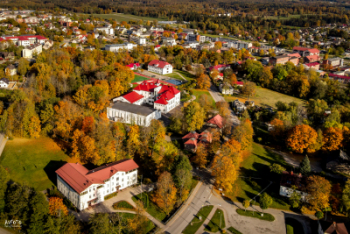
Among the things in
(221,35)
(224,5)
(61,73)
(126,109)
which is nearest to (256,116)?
(126,109)

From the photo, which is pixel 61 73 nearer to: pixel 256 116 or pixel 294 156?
pixel 256 116

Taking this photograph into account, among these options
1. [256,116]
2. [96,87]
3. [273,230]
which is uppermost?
[96,87]

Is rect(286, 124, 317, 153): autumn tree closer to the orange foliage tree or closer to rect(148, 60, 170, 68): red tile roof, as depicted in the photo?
the orange foliage tree

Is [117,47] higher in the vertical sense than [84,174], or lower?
higher

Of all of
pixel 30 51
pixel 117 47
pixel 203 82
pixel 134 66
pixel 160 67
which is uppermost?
pixel 117 47

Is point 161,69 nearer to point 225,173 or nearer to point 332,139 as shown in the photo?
point 332,139

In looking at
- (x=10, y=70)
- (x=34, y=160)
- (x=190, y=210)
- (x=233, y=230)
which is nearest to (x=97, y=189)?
(x=190, y=210)
